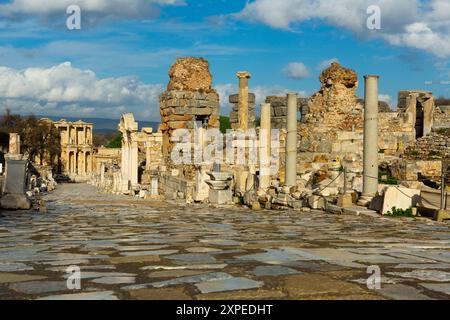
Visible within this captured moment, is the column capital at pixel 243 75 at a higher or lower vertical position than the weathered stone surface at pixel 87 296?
higher

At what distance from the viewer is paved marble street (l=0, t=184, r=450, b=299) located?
141 inches

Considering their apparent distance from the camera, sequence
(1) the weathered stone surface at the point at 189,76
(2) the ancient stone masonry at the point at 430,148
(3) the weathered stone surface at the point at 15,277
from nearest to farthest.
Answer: (3) the weathered stone surface at the point at 15,277, (1) the weathered stone surface at the point at 189,76, (2) the ancient stone masonry at the point at 430,148

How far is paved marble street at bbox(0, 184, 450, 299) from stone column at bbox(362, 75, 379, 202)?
3.70m

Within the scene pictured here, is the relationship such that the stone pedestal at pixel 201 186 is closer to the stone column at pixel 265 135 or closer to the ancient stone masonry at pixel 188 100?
the stone column at pixel 265 135

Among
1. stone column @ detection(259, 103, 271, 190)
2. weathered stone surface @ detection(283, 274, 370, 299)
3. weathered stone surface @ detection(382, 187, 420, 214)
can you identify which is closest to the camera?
weathered stone surface @ detection(283, 274, 370, 299)

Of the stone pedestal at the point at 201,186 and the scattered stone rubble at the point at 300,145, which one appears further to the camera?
the stone pedestal at the point at 201,186

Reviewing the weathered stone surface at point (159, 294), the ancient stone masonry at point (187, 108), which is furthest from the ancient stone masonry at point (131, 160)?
the weathered stone surface at point (159, 294)

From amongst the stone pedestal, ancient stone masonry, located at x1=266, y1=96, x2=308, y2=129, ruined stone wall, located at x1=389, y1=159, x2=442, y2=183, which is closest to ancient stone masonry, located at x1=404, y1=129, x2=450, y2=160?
ruined stone wall, located at x1=389, y1=159, x2=442, y2=183

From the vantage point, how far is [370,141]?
12352mm

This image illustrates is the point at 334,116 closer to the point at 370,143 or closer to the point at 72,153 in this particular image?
the point at 370,143

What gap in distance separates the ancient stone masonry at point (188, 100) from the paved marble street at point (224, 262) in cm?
1357

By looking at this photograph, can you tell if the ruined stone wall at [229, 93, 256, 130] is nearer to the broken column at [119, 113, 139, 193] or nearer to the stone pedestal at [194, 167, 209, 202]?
the stone pedestal at [194, 167, 209, 202]

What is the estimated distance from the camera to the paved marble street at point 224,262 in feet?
11.7
